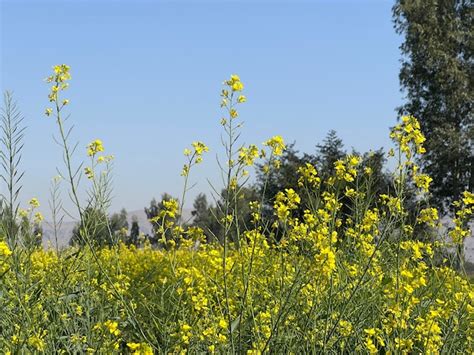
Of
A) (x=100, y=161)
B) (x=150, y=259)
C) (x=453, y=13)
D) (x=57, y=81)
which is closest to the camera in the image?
(x=57, y=81)

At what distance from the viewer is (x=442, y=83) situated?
2392 centimetres

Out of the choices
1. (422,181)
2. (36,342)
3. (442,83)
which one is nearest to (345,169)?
(422,181)

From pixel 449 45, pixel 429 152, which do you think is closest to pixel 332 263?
pixel 429 152

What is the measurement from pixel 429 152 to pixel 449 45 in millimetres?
4225

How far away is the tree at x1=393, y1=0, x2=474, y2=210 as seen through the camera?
23438 millimetres

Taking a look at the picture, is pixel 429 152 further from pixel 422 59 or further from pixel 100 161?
pixel 100 161

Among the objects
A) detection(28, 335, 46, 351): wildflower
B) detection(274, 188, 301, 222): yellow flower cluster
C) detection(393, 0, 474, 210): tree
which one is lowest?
detection(28, 335, 46, 351): wildflower

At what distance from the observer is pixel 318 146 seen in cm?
2075

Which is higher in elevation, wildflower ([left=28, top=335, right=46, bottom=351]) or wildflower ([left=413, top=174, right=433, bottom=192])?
wildflower ([left=413, top=174, right=433, bottom=192])

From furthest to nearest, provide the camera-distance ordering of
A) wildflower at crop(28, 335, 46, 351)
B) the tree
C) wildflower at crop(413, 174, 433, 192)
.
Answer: the tree → wildflower at crop(413, 174, 433, 192) → wildflower at crop(28, 335, 46, 351)

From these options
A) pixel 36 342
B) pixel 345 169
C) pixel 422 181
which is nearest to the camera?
pixel 36 342

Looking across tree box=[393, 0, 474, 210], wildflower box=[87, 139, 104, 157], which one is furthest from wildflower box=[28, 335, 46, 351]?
tree box=[393, 0, 474, 210]

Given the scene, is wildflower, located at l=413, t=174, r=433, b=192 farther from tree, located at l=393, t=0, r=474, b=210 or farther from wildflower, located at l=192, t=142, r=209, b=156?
tree, located at l=393, t=0, r=474, b=210

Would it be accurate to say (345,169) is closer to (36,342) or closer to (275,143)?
(275,143)
